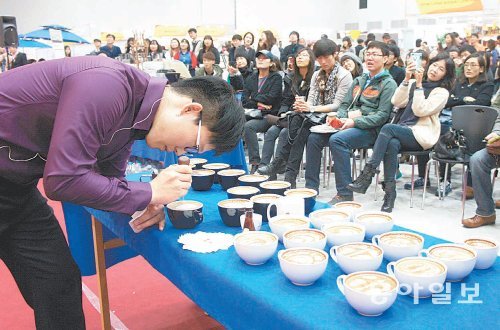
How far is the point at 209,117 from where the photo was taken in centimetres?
116

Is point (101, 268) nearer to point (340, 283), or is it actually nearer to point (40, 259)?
point (40, 259)

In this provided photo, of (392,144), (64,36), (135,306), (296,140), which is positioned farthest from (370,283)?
(64,36)

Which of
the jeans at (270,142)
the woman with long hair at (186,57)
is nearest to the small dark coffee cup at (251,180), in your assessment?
the jeans at (270,142)

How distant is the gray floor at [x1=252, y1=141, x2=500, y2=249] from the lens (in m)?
3.01

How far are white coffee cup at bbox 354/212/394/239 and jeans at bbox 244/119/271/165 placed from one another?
3.36 meters

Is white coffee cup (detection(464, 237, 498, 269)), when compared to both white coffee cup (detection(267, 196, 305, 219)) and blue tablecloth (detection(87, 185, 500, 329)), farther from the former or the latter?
white coffee cup (detection(267, 196, 305, 219))

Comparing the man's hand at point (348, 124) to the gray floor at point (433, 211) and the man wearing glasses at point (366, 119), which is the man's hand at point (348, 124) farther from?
the gray floor at point (433, 211)

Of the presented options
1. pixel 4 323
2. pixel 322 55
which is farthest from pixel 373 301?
pixel 322 55

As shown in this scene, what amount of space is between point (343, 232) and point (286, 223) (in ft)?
0.53

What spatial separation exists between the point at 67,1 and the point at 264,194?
42.8 feet

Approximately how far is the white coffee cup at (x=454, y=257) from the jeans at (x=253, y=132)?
3542mm

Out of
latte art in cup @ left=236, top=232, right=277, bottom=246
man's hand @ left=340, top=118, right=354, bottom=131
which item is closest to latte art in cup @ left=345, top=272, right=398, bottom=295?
latte art in cup @ left=236, top=232, right=277, bottom=246

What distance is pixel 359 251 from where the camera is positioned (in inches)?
41.3

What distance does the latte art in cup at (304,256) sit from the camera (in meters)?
1.00
